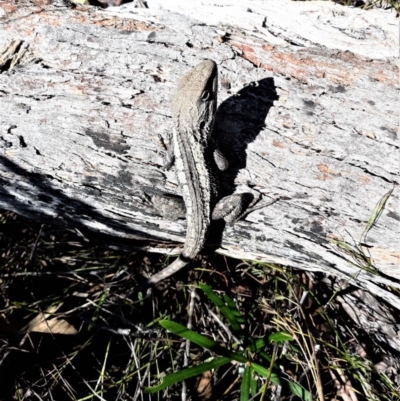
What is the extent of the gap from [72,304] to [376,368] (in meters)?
2.58

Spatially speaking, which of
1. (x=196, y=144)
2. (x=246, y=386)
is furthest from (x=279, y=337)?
(x=196, y=144)

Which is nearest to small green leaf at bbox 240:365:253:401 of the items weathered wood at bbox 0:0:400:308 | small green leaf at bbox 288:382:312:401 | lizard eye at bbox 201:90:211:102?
small green leaf at bbox 288:382:312:401

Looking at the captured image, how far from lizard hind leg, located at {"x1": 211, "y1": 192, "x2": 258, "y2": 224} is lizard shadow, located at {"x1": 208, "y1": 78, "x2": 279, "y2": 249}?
0.09m

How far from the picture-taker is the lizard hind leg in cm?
338

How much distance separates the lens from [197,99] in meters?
3.35

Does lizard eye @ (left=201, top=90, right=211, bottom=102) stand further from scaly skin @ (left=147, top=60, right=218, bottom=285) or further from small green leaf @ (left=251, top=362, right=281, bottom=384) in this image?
small green leaf @ (left=251, top=362, right=281, bottom=384)

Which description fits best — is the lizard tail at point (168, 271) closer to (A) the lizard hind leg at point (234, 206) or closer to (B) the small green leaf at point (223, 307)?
(B) the small green leaf at point (223, 307)

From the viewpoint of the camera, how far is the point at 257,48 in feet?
11.6

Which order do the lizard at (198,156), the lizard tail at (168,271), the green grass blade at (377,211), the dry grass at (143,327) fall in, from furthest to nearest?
the lizard tail at (168,271) → the dry grass at (143,327) → the lizard at (198,156) → the green grass blade at (377,211)

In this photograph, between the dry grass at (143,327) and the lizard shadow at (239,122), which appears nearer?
the lizard shadow at (239,122)

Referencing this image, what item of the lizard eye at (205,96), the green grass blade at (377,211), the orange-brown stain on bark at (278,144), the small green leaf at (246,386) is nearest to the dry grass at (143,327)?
the small green leaf at (246,386)

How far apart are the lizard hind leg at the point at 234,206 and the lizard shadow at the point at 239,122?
94 mm

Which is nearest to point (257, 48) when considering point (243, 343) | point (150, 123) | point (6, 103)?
point (150, 123)

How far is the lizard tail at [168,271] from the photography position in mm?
3764
